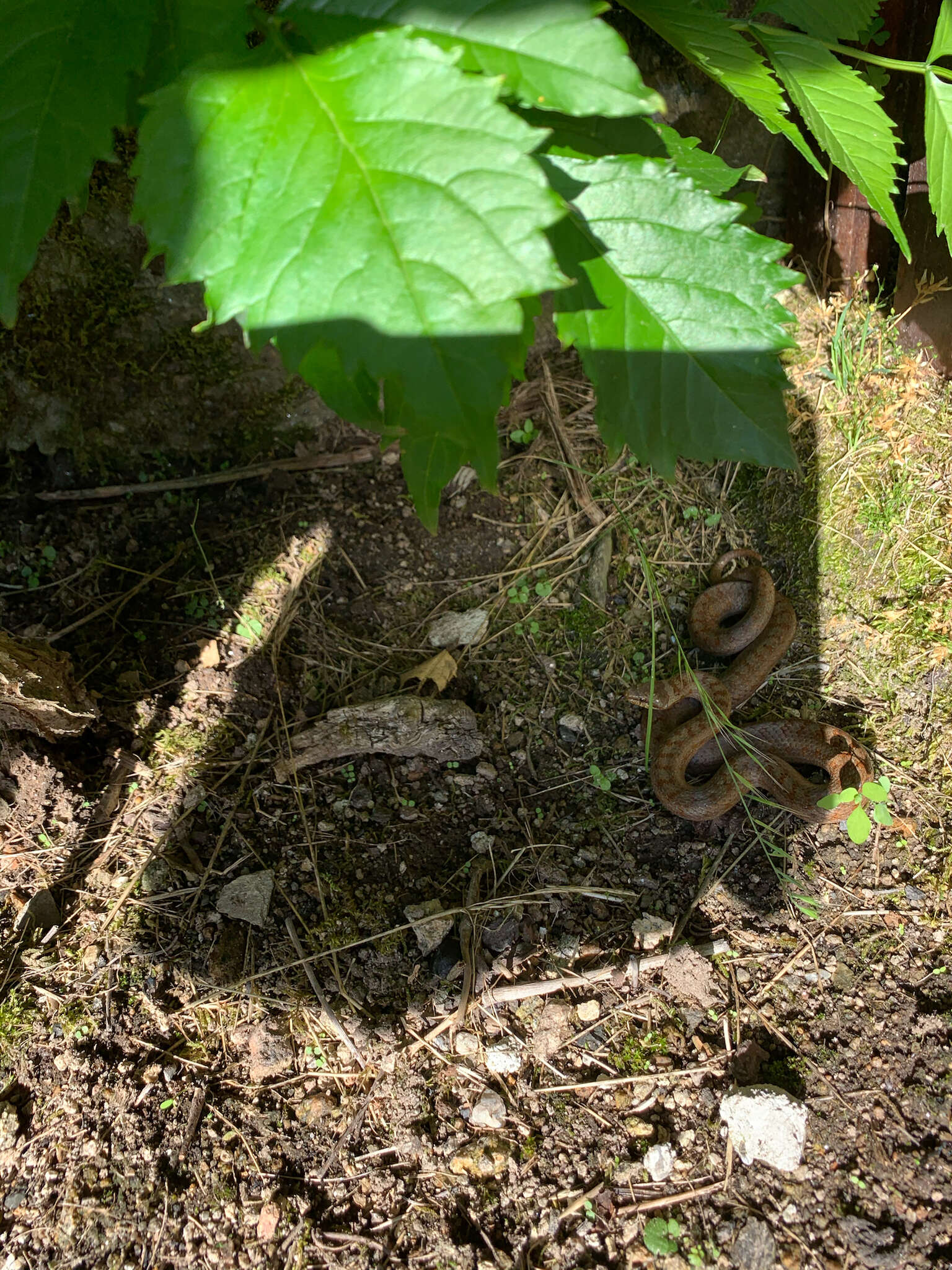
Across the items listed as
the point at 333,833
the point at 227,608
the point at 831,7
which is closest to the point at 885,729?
the point at 333,833

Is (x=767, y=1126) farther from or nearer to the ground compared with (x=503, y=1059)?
nearer to the ground

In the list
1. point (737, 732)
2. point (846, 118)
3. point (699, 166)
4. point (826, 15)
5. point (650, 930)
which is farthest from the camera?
point (737, 732)

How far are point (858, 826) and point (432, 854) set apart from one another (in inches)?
55.9

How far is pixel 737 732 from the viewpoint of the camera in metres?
2.84

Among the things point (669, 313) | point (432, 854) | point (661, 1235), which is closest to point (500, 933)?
point (432, 854)

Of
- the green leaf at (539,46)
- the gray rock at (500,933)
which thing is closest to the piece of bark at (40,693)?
the gray rock at (500,933)

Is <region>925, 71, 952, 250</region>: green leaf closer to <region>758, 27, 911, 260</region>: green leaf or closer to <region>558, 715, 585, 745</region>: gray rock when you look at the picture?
<region>758, 27, 911, 260</region>: green leaf

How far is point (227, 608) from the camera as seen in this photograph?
260 centimetres

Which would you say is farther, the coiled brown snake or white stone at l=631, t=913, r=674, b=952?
the coiled brown snake

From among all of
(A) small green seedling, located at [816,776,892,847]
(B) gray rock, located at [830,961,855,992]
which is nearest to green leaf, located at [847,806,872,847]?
(A) small green seedling, located at [816,776,892,847]

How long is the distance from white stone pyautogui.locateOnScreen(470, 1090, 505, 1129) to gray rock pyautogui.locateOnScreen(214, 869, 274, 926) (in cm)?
77

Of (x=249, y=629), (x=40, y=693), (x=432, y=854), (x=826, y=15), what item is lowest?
(x=432, y=854)

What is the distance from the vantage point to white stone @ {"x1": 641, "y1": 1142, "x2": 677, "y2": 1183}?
1.99m

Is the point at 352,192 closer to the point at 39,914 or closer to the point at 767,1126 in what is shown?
the point at 39,914
